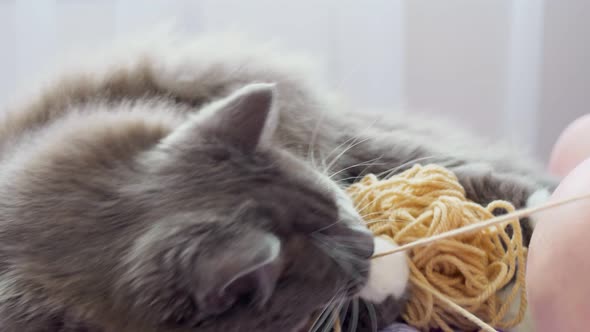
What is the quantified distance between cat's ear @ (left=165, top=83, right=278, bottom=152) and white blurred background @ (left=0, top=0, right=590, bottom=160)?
0.68m

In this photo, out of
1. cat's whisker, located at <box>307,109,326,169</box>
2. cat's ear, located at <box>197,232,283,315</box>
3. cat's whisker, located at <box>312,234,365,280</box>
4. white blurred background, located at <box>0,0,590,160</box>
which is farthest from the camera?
white blurred background, located at <box>0,0,590,160</box>

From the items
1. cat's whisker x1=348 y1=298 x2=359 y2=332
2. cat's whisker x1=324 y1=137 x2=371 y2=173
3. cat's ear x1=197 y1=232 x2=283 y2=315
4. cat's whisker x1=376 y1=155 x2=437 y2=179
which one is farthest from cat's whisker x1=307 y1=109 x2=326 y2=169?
cat's ear x1=197 y1=232 x2=283 y2=315

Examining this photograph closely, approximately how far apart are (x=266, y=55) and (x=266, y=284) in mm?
680

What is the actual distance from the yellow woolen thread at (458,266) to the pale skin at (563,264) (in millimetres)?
118

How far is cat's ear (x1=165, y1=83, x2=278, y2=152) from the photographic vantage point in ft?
2.60

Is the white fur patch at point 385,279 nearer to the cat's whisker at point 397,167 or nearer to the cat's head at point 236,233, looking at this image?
the cat's head at point 236,233

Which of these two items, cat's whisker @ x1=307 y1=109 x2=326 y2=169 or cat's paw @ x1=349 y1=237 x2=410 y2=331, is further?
cat's whisker @ x1=307 y1=109 x2=326 y2=169

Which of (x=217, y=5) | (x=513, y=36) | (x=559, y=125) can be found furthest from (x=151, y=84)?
(x=559, y=125)

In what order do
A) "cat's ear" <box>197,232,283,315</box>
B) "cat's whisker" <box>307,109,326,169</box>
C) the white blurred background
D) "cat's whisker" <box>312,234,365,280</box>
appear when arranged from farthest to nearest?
1. the white blurred background
2. "cat's whisker" <box>307,109,326,169</box>
3. "cat's whisker" <box>312,234,365,280</box>
4. "cat's ear" <box>197,232,283,315</box>

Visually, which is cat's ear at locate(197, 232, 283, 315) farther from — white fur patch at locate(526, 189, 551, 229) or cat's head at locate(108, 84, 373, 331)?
white fur patch at locate(526, 189, 551, 229)

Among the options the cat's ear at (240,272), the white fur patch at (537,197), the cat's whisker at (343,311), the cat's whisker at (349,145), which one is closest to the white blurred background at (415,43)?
the cat's whisker at (349,145)

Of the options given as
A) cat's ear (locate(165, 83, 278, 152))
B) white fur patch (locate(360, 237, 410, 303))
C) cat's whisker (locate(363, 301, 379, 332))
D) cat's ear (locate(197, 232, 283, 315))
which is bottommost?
cat's whisker (locate(363, 301, 379, 332))

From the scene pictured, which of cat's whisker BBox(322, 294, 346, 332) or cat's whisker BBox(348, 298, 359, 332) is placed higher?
cat's whisker BBox(322, 294, 346, 332)

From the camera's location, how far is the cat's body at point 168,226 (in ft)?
2.17
